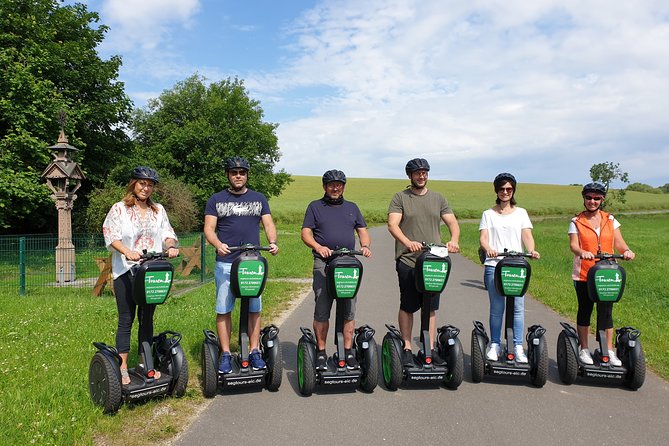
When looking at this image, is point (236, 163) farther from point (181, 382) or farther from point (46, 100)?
point (46, 100)

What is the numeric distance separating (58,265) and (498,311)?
9.45 metres

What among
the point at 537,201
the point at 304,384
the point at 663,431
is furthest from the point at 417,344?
the point at 537,201

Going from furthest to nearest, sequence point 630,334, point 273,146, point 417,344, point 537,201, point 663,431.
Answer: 1. point 537,201
2. point 273,146
3. point 417,344
4. point 630,334
5. point 663,431

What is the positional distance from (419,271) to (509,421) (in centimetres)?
137

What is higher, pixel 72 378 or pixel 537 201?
pixel 537 201

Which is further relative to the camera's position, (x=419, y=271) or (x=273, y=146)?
(x=273, y=146)

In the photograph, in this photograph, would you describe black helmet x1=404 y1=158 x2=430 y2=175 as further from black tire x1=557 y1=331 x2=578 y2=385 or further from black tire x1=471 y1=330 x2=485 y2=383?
black tire x1=557 y1=331 x2=578 y2=385

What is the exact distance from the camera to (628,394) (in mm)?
4445

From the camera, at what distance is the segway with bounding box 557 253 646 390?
4504 mm

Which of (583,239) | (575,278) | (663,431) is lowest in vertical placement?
(663,431)

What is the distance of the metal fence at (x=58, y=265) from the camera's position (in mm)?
10047

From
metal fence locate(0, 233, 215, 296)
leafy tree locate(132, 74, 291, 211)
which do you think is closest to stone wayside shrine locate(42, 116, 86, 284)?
metal fence locate(0, 233, 215, 296)

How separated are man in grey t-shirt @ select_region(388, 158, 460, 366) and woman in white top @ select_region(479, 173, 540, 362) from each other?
1.36 ft

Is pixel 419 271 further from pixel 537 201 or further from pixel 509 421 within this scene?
pixel 537 201
